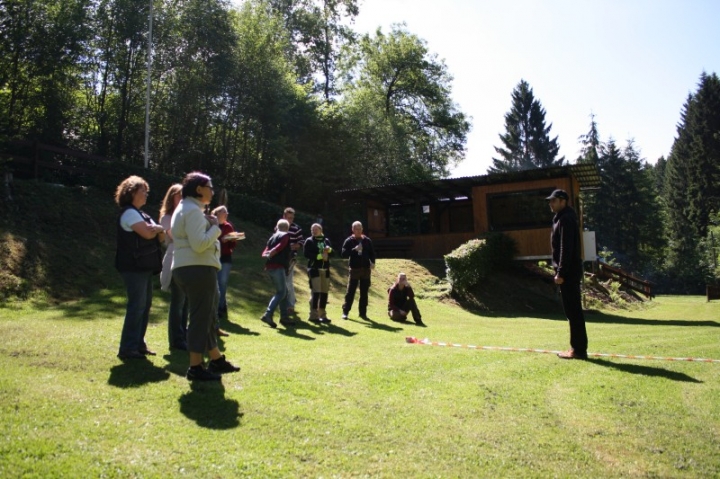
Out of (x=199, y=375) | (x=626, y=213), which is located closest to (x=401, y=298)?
(x=199, y=375)

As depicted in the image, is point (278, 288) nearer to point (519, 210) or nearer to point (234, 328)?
point (234, 328)

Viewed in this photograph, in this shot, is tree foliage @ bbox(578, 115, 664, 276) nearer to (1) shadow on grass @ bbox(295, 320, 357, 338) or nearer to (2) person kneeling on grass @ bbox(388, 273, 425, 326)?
(2) person kneeling on grass @ bbox(388, 273, 425, 326)

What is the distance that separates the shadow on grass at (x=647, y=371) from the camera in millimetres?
5055

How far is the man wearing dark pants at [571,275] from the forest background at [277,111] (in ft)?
56.7

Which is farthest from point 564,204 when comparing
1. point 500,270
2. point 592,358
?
point 500,270

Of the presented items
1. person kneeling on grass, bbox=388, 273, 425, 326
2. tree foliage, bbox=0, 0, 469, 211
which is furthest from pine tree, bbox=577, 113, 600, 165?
person kneeling on grass, bbox=388, 273, 425, 326

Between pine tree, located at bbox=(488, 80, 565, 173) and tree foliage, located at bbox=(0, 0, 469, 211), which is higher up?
pine tree, located at bbox=(488, 80, 565, 173)

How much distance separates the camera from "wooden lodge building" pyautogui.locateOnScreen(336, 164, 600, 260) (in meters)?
20.0

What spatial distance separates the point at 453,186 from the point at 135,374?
19.1 m

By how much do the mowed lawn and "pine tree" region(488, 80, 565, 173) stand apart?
195 ft

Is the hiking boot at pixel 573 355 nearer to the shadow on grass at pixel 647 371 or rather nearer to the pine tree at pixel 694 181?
the shadow on grass at pixel 647 371

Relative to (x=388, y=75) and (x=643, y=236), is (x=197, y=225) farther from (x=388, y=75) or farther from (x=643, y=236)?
(x=643, y=236)

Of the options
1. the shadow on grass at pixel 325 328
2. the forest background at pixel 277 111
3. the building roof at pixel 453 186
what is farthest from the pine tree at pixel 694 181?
the shadow on grass at pixel 325 328

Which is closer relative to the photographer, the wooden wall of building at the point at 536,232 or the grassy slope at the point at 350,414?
the grassy slope at the point at 350,414
